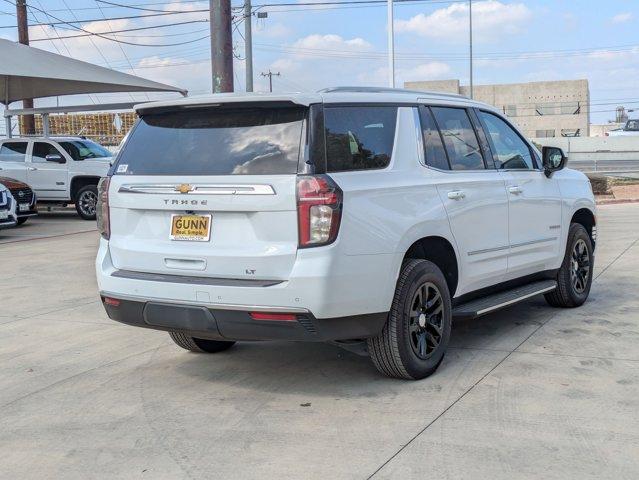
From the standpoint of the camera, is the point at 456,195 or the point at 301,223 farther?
the point at 456,195

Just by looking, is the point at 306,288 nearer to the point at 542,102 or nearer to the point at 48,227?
the point at 48,227

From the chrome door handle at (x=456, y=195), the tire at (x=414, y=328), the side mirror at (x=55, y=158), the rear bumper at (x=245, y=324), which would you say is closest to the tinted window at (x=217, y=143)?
the rear bumper at (x=245, y=324)

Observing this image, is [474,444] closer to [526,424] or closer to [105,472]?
[526,424]

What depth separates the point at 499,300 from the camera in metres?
5.71

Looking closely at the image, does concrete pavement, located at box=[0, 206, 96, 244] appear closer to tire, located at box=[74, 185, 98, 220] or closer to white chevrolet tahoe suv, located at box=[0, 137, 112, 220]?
tire, located at box=[74, 185, 98, 220]

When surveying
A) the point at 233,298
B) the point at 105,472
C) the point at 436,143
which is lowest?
the point at 105,472

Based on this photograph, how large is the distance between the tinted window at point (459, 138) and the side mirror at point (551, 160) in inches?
42.2

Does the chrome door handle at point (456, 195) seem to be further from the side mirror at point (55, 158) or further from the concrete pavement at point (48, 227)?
the side mirror at point (55, 158)

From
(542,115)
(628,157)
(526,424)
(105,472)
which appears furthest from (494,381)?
(542,115)

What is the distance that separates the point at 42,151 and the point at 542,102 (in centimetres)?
7112

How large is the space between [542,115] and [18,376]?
80.1 m

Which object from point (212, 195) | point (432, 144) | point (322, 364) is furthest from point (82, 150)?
point (212, 195)

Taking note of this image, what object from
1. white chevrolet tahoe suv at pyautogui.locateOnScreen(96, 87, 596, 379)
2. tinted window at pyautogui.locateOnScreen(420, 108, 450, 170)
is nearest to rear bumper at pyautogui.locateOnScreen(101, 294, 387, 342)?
white chevrolet tahoe suv at pyautogui.locateOnScreen(96, 87, 596, 379)

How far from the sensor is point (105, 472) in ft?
12.2
